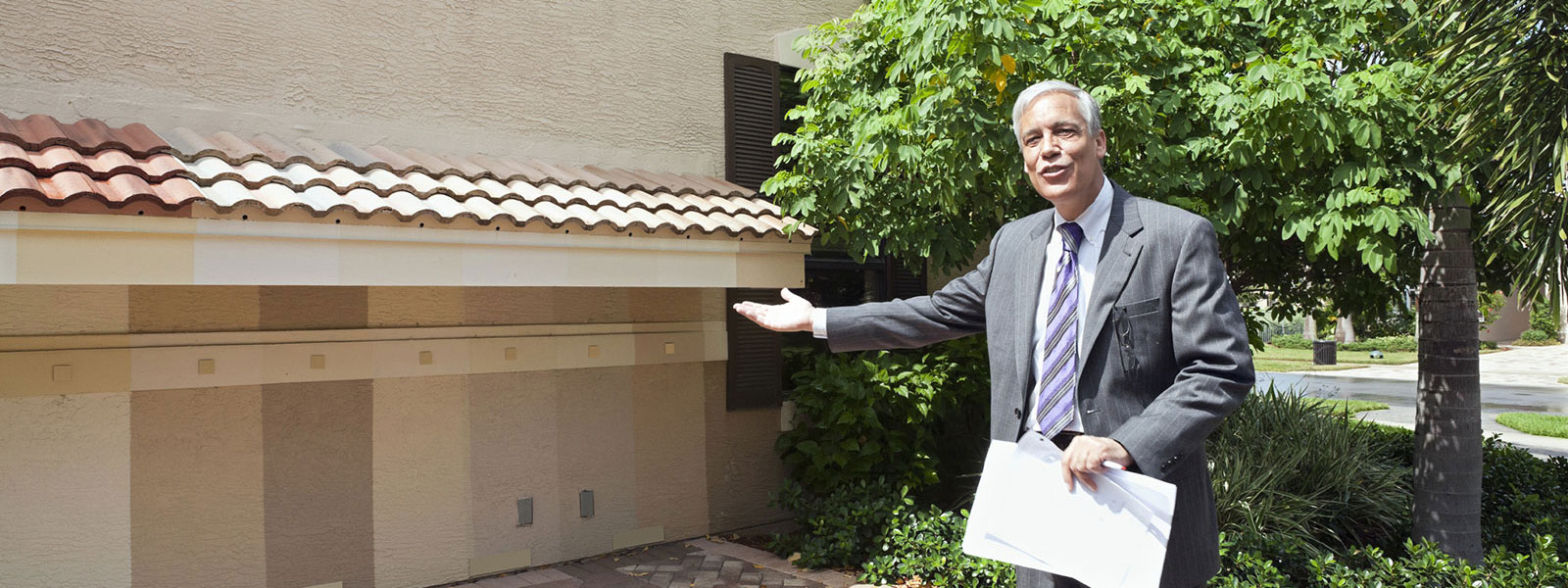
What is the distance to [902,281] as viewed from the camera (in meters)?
7.83

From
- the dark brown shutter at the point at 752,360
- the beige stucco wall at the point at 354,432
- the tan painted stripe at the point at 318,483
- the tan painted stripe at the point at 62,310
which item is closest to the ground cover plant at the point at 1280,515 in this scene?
the dark brown shutter at the point at 752,360

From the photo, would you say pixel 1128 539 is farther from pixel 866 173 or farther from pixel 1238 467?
pixel 1238 467

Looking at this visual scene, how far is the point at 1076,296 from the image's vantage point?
2.21 meters

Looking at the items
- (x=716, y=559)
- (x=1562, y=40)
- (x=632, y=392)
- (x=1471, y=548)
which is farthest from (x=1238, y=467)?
(x=632, y=392)

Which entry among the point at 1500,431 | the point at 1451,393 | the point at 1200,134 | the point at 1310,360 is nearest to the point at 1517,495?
the point at 1451,393

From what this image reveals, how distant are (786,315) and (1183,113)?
3240 mm

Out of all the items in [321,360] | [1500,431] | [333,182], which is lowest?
[1500,431]

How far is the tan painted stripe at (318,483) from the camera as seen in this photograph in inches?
207

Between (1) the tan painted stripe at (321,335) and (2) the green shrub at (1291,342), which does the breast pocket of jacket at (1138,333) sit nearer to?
(1) the tan painted stripe at (321,335)

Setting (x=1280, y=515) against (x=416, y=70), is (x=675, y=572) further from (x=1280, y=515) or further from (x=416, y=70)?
(x=1280, y=515)

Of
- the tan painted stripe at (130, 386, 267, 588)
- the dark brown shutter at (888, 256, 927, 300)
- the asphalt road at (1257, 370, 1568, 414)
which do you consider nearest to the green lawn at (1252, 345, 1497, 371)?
the asphalt road at (1257, 370, 1568, 414)

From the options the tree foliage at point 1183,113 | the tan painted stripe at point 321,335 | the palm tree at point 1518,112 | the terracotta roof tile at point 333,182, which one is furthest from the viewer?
the tan painted stripe at point 321,335

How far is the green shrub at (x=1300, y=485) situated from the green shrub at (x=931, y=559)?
4.67ft

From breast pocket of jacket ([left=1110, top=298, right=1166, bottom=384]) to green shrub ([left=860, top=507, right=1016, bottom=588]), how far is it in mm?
3585
